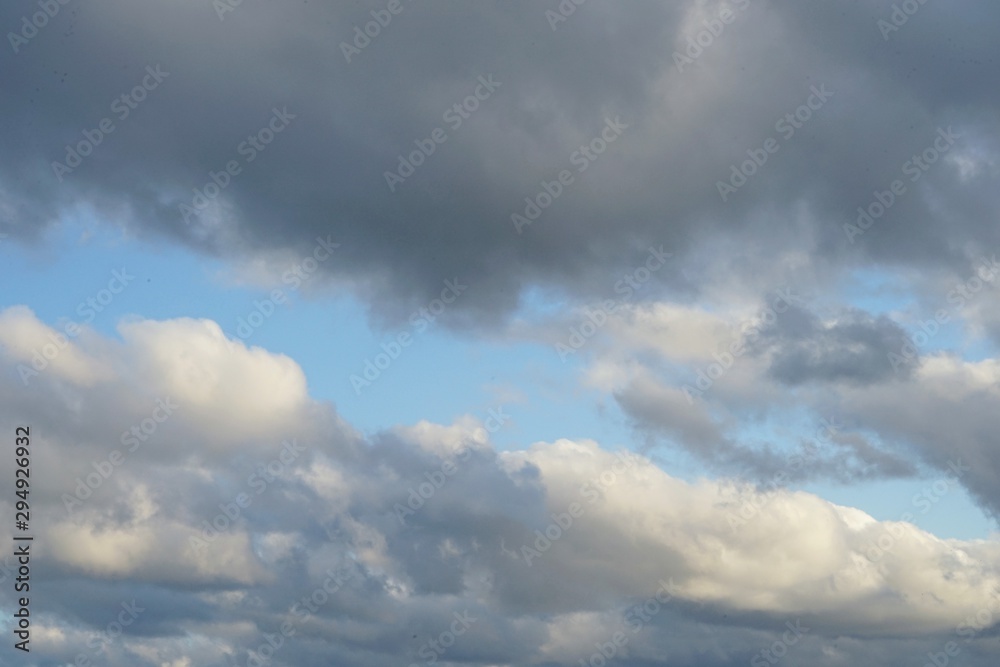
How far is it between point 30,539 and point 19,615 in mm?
21232

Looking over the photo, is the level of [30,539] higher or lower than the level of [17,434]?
lower

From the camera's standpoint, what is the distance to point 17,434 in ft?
362

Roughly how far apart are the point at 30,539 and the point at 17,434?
19.4m

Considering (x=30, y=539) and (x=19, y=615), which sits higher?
(x=30, y=539)

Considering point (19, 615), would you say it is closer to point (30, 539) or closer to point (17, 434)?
point (30, 539)

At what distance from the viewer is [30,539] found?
362 feet

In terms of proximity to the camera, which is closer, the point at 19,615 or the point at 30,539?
the point at 30,539

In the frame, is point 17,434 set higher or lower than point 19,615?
higher

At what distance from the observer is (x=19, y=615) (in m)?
118

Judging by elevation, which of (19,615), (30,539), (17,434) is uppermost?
(17,434)

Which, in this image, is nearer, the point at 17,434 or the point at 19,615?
the point at 17,434

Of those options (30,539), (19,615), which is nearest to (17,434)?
(30,539)
